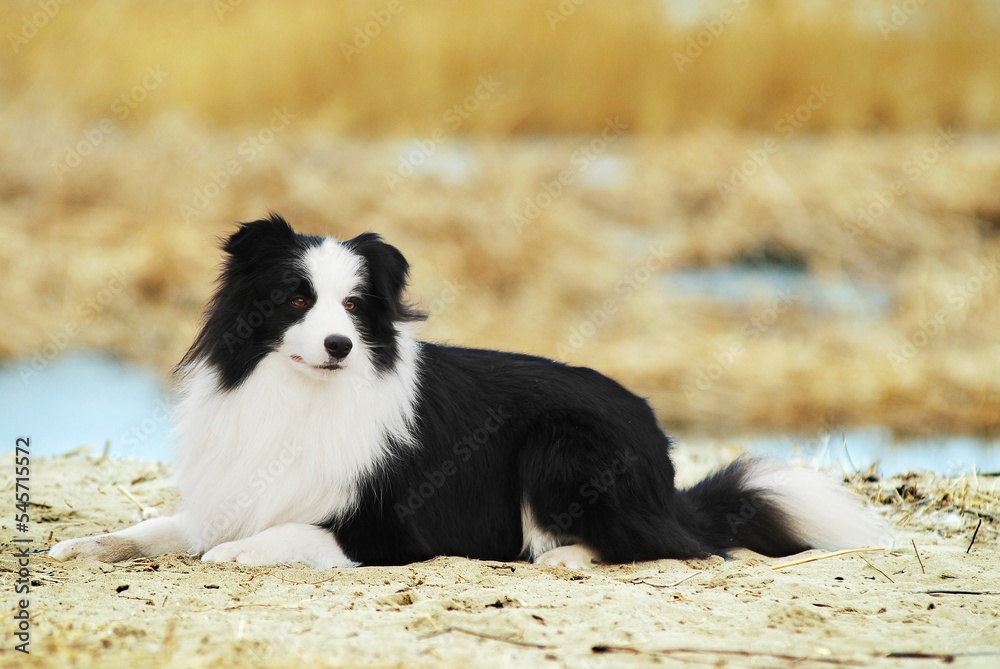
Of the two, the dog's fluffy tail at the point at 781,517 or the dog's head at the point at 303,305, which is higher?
the dog's head at the point at 303,305

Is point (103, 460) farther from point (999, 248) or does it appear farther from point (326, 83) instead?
point (999, 248)

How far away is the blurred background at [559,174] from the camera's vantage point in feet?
35.7

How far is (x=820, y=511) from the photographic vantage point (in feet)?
15.4

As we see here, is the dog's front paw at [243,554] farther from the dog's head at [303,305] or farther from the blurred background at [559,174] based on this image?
the blurred background at [559,174]

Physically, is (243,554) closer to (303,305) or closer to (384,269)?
(303,305)

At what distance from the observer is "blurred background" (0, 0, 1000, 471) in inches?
428

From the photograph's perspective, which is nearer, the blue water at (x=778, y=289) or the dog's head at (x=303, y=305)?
the dog's head at (x=303, y=305)

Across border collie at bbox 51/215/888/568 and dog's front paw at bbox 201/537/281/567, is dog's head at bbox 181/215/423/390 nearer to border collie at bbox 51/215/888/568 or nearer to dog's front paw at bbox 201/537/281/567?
border collie at bbox 51/215/888/568

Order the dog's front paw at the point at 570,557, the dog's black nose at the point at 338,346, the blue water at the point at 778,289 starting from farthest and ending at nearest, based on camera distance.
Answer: the blue water at the point at 778,289, the dog's front paw at the point at 570,557, the dog's black nose at the point at 338,346

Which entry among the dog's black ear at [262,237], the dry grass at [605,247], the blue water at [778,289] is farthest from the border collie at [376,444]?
the blue water at [778,289]

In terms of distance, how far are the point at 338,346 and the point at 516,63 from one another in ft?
36.0

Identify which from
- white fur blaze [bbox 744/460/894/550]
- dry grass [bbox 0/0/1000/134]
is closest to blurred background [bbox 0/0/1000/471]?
dry grass [bbox 0/0/1000/134]

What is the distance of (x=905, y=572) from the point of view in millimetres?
4180

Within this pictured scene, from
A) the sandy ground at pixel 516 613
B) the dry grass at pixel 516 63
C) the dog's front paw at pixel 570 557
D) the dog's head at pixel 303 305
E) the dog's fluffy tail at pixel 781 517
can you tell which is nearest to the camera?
the sandy ground at pixel 516 613
